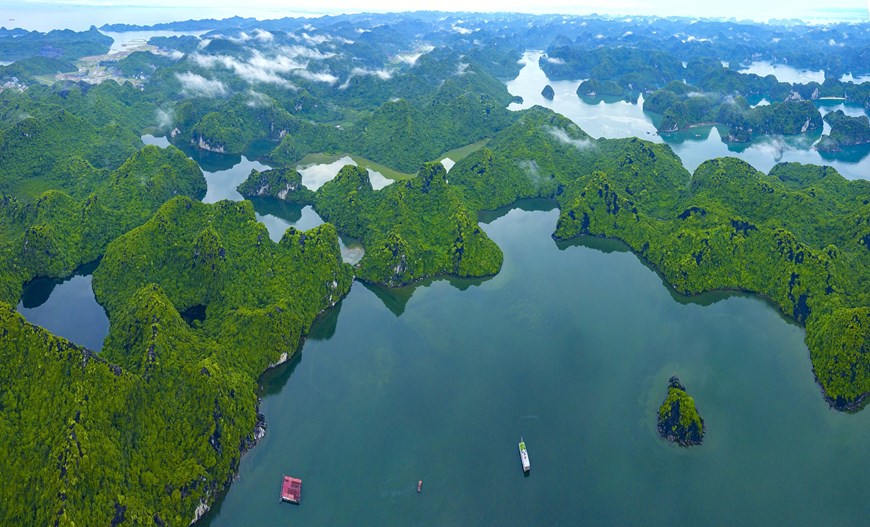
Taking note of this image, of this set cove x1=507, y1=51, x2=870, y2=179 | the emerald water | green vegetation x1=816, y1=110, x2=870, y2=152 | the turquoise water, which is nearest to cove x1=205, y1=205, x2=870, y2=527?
the emerald water

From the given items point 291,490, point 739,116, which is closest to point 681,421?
point 291,490

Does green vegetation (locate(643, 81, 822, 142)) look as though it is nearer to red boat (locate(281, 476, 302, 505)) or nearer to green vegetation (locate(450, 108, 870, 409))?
green vegetation (locate(450, 108, 870, 409))

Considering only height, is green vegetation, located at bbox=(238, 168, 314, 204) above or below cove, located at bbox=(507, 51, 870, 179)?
above

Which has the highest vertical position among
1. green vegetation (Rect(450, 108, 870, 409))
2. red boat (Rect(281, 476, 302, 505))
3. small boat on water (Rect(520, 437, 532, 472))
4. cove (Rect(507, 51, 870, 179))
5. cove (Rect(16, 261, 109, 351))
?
cove (Rect(16, 261, 109, 351))

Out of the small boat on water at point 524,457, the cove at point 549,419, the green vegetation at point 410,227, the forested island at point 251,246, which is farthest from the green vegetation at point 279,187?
the small boat on water at point 524,457

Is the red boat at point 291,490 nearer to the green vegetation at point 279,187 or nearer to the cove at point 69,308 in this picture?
the cove at point 69,308
